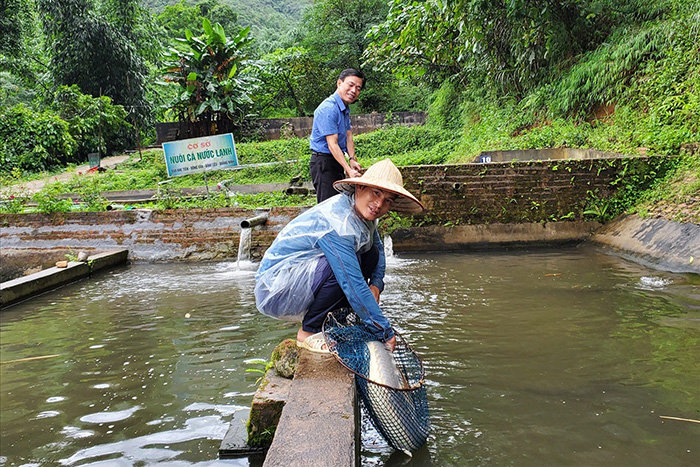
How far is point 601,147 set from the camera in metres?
8.81

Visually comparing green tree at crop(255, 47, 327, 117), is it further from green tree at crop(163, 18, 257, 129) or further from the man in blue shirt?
the man in blue shirt

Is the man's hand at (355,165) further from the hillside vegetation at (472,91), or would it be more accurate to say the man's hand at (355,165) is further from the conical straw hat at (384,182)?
the hillside vegetation at (472,91)

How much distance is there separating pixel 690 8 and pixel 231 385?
10.2 m

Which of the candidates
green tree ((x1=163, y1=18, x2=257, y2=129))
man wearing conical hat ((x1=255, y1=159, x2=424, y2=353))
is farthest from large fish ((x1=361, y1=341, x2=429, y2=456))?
green tree ((x1=163, y1=18, x2=257, y2=129))

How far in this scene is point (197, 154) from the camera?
961cm

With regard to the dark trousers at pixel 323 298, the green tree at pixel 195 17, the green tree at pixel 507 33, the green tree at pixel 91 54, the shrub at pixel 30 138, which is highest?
the green tree at pixel 195 17

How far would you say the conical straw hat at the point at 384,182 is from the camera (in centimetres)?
253

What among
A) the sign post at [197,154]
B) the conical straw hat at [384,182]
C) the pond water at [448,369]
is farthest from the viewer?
the sign post at [197,154]

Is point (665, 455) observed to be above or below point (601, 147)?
below

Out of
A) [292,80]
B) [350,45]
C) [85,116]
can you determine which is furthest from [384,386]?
[292,80]

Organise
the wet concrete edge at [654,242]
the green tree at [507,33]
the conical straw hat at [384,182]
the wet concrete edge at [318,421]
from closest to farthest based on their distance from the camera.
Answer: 1. the wet concrete edge at [318,421]
2. the conical straw hat at [384,182]
3. the wet concrete edge at [654,242]
4. the green tree at [507,33]

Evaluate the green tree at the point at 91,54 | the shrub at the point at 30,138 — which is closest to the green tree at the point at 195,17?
the green tree at the point at 91,54

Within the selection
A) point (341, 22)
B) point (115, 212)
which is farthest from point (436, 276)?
point (341, 22)

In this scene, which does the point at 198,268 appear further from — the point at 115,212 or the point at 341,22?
the point at 341,22
